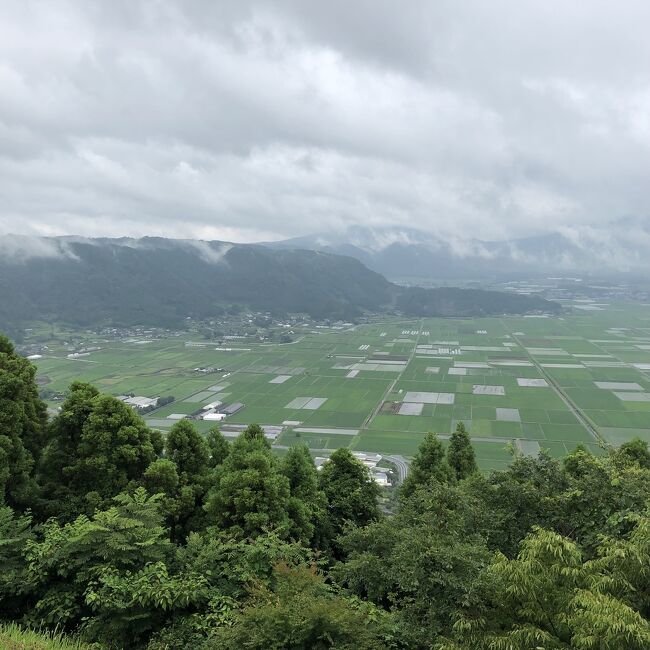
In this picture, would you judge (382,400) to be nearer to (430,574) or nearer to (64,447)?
(64,447)

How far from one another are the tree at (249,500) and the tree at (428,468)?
931cm

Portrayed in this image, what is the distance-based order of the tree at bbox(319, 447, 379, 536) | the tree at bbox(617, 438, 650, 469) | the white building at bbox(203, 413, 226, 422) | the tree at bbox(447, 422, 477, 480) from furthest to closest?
the white building at bbox(203, 413, 226, 422), the tree at bbox(447, 422, 477, 480), the tree at bbox(319, 447, 379, 536), the tree at bbox(617, 438, 650, 469)

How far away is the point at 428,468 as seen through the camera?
93.6 ft

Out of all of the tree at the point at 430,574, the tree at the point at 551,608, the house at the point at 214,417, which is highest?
the tree at the point at 551,608

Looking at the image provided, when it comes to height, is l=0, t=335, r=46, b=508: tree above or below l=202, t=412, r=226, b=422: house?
above

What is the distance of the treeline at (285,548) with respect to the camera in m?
9.74

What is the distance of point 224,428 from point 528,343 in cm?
11920

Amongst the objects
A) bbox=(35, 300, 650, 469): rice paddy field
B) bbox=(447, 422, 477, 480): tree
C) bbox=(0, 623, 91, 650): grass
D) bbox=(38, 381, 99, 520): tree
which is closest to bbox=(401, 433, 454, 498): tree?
bbox=(447, 422, 477, 480): tree

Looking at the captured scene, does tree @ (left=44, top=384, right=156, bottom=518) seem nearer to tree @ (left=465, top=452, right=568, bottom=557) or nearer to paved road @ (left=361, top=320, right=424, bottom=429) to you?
tree @ (left=465, top=452, right=568, bottom=557)

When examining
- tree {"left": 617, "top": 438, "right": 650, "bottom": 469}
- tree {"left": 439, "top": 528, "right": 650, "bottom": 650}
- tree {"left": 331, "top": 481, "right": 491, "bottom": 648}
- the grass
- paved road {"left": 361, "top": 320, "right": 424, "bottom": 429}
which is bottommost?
paved road {"left": 361, "top": 320, "right": 424, "bottom": 429}

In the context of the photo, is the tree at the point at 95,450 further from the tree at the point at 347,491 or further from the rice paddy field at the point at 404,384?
the rice paddy field at the point at 404,384

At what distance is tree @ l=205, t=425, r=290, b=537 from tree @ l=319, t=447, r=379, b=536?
6.54m

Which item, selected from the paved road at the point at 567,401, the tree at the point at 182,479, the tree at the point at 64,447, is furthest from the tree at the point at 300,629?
the paved road at the point at 567,401

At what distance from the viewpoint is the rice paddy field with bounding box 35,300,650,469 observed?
2911 inches
